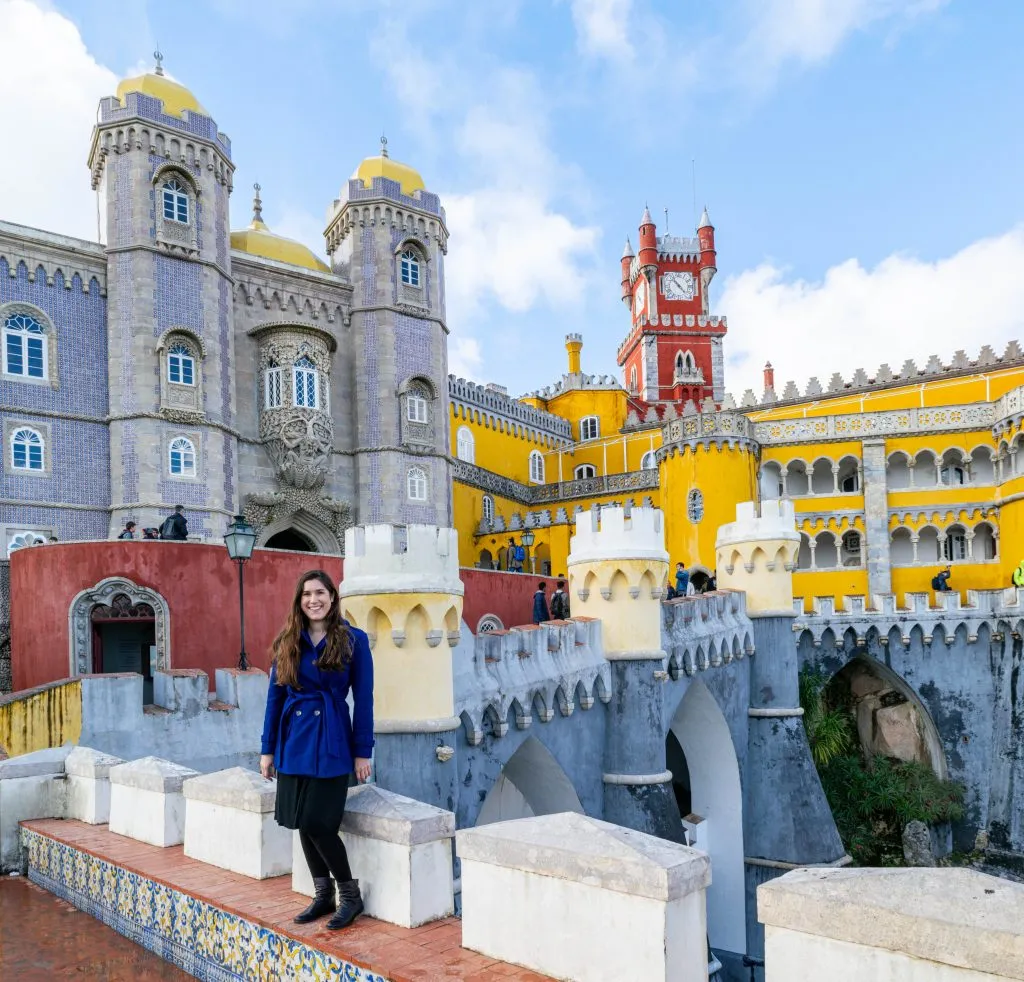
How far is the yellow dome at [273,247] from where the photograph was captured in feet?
87.8

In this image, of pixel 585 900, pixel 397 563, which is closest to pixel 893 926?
pixel 585 900

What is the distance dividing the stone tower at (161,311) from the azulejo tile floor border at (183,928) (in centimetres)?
1682

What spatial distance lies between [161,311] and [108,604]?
10.7 meters

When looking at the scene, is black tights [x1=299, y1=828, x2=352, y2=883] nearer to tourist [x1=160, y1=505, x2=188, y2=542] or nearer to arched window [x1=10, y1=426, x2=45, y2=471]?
tourist [x1=160, y1=505, x2=188, y2=542]

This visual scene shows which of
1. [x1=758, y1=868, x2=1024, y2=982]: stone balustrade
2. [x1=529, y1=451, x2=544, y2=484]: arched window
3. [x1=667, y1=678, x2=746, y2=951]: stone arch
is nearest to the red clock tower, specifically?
[x1=529, y1=451, x2=544, y2=484]: arched window

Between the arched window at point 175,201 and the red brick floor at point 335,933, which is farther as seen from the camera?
the arched window at point 175,201

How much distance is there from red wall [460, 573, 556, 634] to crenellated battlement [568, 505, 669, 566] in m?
6.14

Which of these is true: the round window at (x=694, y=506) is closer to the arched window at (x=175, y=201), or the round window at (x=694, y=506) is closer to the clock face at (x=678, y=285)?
the arched window at (x=175, y=201)

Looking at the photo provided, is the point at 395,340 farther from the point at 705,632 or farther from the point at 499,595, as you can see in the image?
the point at 705,632

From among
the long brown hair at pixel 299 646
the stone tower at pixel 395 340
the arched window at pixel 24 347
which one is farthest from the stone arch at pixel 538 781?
the arched window at pixel 24 347

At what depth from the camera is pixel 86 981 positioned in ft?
14.4

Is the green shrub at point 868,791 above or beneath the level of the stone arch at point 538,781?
beneath

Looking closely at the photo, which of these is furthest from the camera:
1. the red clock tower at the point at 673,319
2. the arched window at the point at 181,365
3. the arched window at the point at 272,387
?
the red clock tower at the point at 673,319

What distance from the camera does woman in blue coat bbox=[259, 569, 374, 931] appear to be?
4219 mm
